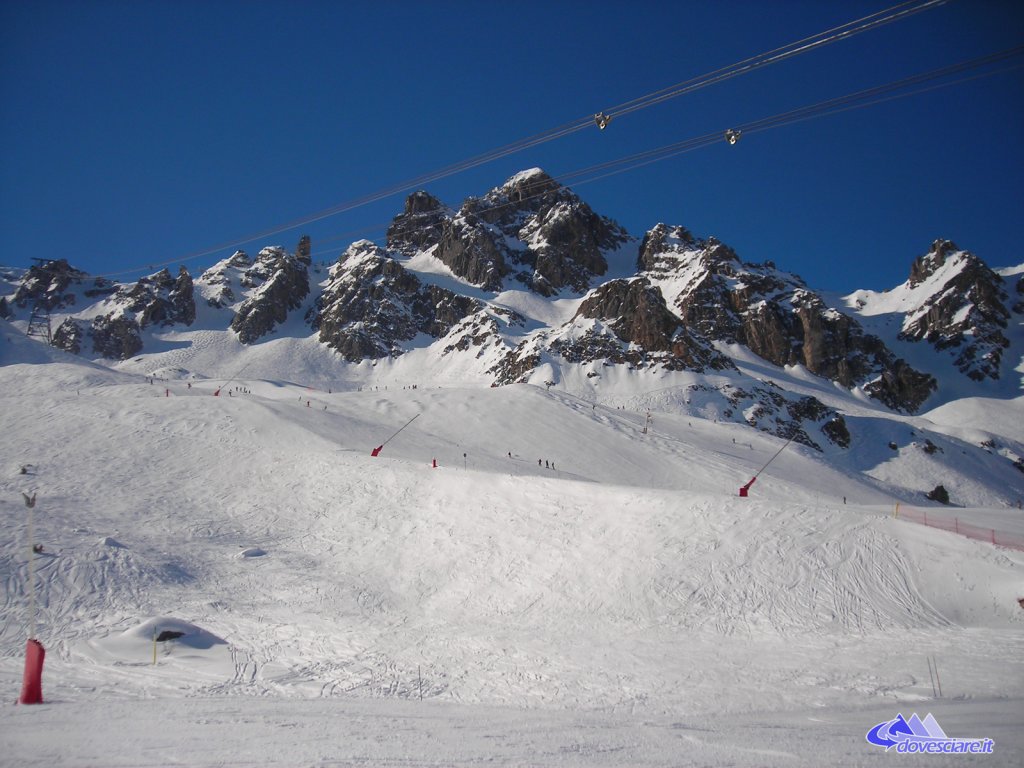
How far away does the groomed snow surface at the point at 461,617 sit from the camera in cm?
910

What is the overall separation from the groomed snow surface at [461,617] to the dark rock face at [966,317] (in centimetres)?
11006

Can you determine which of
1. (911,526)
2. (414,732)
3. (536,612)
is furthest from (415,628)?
(911,526)

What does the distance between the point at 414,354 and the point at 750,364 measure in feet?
208

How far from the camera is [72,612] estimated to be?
1647 cm

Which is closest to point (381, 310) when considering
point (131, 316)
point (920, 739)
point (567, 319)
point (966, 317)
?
point (567, 319)

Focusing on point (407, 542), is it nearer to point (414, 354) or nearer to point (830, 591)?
point (830, 591)

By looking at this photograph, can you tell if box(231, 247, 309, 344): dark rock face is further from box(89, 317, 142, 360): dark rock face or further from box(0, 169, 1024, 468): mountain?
box(89, 317, 142, 360): dark rock face

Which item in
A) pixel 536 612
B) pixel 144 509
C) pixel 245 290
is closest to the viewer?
pixel 536 612

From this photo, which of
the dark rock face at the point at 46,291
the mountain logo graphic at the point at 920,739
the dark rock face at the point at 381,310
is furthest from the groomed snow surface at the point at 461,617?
the dark rock face at the point at 46,291

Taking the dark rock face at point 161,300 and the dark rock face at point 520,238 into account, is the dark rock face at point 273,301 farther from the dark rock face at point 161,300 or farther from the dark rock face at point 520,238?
the dark rock face at point 520,238

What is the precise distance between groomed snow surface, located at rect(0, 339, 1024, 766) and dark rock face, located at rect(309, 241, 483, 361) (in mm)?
97083

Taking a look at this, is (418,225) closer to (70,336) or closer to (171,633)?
(70,336)

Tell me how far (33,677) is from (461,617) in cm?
993

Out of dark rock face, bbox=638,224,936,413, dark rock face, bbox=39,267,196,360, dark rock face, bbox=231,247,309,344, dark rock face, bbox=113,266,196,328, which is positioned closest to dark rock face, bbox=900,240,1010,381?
dark rock face, bbox=638,224,936,413
